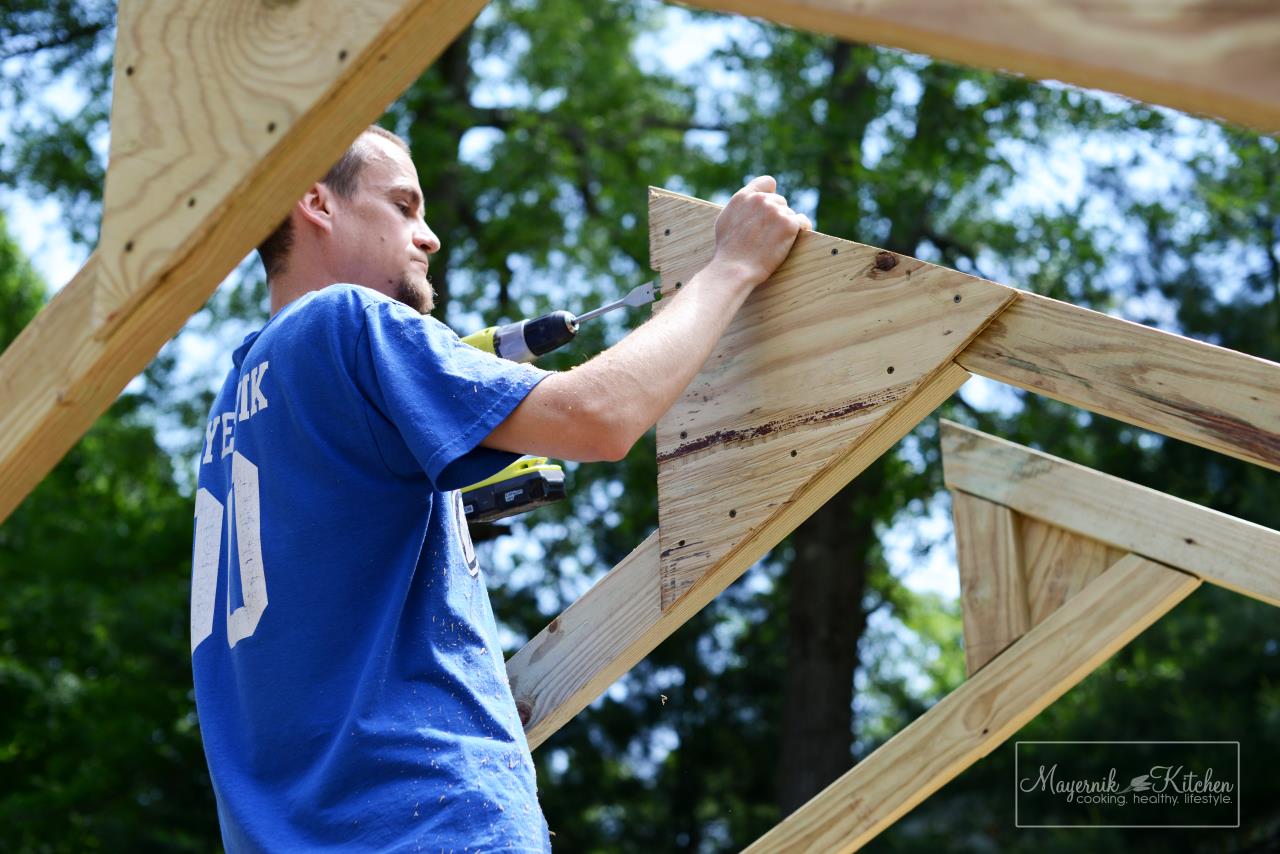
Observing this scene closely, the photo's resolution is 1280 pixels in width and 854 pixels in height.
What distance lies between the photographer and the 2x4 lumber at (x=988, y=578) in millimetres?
2625

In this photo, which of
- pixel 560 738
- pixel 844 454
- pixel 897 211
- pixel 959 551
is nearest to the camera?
pixel 844 454

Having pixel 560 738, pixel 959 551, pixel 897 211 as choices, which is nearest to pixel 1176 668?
pixel 897 211

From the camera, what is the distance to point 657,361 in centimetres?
163

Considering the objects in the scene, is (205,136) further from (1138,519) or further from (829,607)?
(829,607)

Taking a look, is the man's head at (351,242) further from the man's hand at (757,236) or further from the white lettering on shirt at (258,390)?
the man's hand at (757,236)

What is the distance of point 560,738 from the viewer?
9.38 metres

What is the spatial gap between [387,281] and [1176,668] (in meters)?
7.57

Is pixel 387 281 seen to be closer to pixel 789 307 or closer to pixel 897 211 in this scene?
pixel 789 307

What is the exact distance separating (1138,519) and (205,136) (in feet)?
6.41

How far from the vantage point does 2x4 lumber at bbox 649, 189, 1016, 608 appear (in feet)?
5.85
